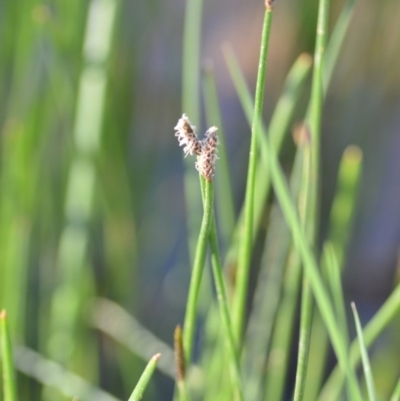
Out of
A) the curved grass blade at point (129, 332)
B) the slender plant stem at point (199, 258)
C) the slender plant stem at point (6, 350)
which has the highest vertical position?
the slender plant stem at point (6, 350)

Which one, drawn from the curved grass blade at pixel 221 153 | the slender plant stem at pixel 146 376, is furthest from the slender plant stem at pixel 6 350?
Answer: the curved grass blade at pixel 221 153

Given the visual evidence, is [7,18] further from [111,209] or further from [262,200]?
[262,200]

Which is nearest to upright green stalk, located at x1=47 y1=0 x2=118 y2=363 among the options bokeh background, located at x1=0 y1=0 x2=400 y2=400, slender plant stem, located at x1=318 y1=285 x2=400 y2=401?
bokeh background, located at x1=0 y1=0 x2=400 y2=400

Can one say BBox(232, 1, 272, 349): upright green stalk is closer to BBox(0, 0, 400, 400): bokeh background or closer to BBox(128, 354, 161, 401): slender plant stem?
BBox(128, 354, 161, 401): slender plant stem

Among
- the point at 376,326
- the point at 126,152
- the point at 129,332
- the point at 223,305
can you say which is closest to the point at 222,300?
the point at 223,305

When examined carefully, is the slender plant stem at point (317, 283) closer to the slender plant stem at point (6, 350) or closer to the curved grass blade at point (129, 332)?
the slender plant stem at point (6, 350)

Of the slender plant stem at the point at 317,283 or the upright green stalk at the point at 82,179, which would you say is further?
the upright green stalk at the point at 82,179

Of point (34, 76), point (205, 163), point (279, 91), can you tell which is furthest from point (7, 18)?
point (205, 163)

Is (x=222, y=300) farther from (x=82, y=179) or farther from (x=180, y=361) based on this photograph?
(x=82, y=179)
